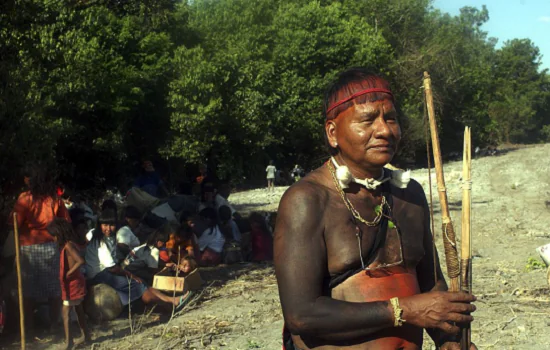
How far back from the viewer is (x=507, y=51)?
74.2m

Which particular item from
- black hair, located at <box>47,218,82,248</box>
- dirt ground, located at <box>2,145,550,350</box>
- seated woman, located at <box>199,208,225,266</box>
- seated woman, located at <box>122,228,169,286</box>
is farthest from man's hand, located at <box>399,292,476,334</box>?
seated woman, located at <box>199,208,225,266</box>

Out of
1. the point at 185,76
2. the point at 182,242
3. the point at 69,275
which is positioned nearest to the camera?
the point at 69,275

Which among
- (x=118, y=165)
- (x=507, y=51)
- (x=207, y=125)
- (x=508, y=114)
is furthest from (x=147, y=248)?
(x=507, y=51)

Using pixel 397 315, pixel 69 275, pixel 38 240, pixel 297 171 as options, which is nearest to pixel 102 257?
pixel 38 240

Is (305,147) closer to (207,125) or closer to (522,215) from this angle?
(522,215)

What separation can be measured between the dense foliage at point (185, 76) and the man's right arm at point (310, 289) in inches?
133

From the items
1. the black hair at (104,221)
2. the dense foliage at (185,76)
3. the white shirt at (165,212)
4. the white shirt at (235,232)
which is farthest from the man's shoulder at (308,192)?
the white shirt at (235,232)

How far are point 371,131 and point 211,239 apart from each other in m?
8.45

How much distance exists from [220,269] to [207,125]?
4.53 m

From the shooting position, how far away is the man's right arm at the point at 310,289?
2.16 meters

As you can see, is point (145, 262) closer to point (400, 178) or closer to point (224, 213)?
point (224, 213)

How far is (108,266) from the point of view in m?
7.65

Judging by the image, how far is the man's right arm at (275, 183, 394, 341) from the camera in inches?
85.1

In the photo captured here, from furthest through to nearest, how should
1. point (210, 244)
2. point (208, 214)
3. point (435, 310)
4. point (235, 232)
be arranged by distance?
point (235, 232)
point (208, 214)
point (210, 244)
point (435, 310)
